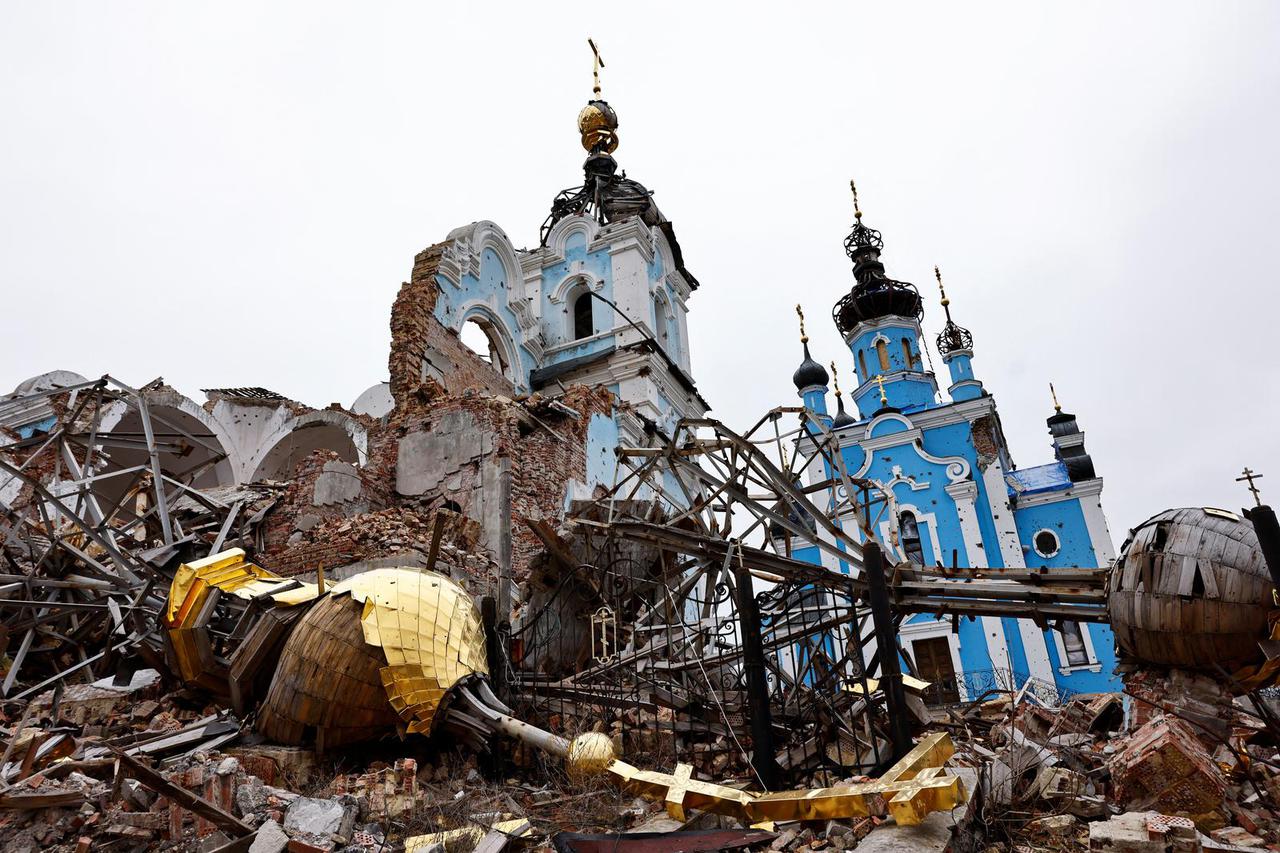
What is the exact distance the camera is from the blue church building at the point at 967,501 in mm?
22688

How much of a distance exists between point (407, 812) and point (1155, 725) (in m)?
5.14

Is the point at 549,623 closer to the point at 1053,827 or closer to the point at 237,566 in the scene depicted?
the point at 237,566

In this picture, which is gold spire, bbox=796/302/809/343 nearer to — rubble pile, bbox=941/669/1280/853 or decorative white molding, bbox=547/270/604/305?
decorative white molding, bbox=547/270/604/305

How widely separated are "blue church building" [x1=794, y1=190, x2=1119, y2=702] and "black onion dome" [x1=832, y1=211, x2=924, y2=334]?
2.66 feet

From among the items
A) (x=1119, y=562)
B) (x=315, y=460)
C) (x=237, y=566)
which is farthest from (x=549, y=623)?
(x=1119, y=562)

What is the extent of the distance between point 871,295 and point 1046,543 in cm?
1218

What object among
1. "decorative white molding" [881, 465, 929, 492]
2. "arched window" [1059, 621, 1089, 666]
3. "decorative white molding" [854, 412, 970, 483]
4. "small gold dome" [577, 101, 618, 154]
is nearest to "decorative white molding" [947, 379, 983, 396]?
"decorative white molding" [854, 412, 970, 483]

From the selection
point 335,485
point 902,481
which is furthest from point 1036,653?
point 335,485

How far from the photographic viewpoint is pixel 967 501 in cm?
2559

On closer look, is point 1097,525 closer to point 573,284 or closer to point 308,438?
point 573,284

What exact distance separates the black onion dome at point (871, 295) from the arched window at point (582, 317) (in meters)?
12.5

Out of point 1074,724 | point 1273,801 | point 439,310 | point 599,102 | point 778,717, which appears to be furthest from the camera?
point 599,102

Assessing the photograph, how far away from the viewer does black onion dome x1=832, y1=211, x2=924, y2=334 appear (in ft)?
108

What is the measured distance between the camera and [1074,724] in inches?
336
